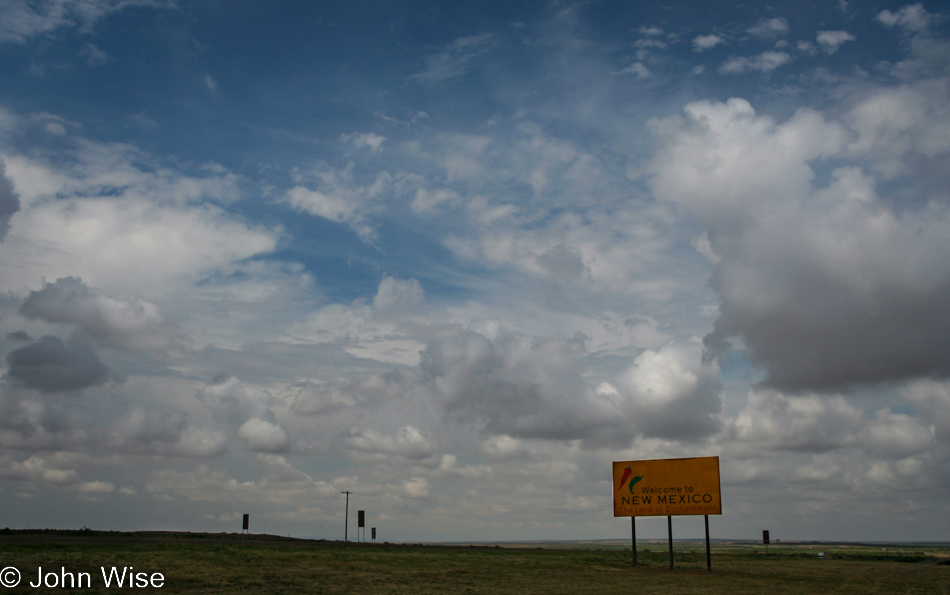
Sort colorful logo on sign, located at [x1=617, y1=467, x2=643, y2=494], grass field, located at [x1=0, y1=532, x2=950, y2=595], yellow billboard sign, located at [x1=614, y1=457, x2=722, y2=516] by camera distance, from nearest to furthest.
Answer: grass field, located at [x1=0, y1=532, x2=950, y2=595], yellow billboard sign, located at [x1=614, y1=457, x2=722, y2=516], colorful logo on sign, located at [x1=617, y1=467, x2=643, y2=494]

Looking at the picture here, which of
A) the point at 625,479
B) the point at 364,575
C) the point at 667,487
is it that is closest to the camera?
the point at 364,575

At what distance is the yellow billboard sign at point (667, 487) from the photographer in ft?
159

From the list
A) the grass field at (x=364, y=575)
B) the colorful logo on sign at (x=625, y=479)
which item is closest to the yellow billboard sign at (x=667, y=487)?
the colorful logo on sign at (x=625, y=479)

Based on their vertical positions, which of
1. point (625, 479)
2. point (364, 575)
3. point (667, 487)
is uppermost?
point (625, 479)

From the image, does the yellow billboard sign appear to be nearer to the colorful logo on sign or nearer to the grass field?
the colorful logo on sign

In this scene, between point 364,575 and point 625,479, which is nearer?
Answer: point 364,575

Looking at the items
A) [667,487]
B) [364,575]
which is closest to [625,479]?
[667,487]

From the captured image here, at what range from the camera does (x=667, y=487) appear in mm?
50094

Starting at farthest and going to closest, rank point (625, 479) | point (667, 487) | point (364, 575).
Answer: point (625, 479) → point (667, 487) → point (364, 575)

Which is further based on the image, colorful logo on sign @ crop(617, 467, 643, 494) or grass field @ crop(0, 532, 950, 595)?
colorful logo on sign @ crop(617, 467, 643, 494)

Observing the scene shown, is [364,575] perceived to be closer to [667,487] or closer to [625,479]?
[625,479]

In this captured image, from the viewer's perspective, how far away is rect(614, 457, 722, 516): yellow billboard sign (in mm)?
48438

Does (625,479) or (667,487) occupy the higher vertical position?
(625,479)

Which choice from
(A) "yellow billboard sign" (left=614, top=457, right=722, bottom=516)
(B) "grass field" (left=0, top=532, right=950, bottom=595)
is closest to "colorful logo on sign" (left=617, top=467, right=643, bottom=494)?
(A) "yellow billboard sign" (left=614, top=457, right=722, bottom=516)
